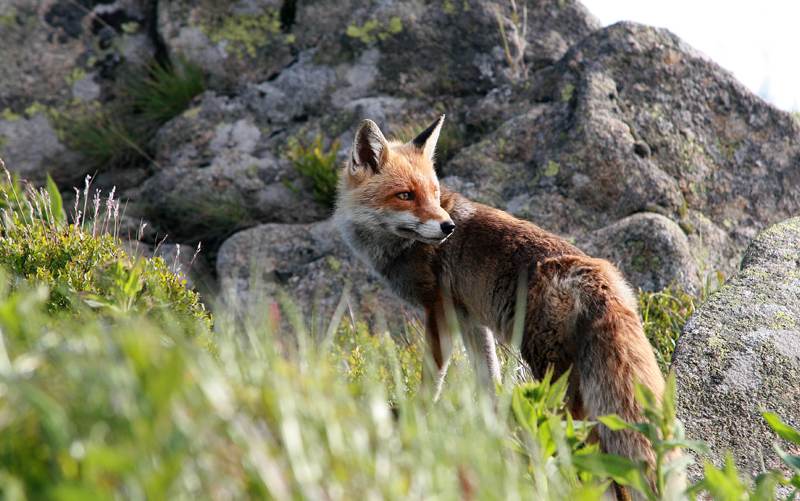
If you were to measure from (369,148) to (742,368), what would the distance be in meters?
3.24

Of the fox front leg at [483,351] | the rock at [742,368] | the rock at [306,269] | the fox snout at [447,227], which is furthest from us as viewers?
the rock at [306,269]

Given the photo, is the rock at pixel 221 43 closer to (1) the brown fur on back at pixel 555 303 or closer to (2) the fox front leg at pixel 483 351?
(1) the brown fur on back at pixel 555 303

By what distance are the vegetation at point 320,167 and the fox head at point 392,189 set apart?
2447mm

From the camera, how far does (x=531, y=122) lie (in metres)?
6.81

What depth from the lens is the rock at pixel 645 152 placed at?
6.00 meters

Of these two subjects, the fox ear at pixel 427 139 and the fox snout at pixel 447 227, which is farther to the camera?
the fox ear at pixel 427 139

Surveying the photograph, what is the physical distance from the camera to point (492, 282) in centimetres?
374

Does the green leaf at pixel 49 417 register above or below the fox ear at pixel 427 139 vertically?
above

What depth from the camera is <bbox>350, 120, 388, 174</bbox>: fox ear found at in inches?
169

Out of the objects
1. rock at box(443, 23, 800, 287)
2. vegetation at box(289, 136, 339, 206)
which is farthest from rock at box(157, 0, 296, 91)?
rock at box(443, 23, 800, 287)

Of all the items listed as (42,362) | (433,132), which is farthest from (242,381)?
(433,132)

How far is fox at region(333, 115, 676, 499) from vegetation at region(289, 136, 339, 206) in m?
2.37

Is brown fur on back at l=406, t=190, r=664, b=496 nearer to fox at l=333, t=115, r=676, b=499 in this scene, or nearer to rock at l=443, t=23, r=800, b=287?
fox at l=333, t=115, r=676, b=499

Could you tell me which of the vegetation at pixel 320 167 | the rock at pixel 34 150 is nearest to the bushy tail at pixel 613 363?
the vegetation at pixel 320 167
